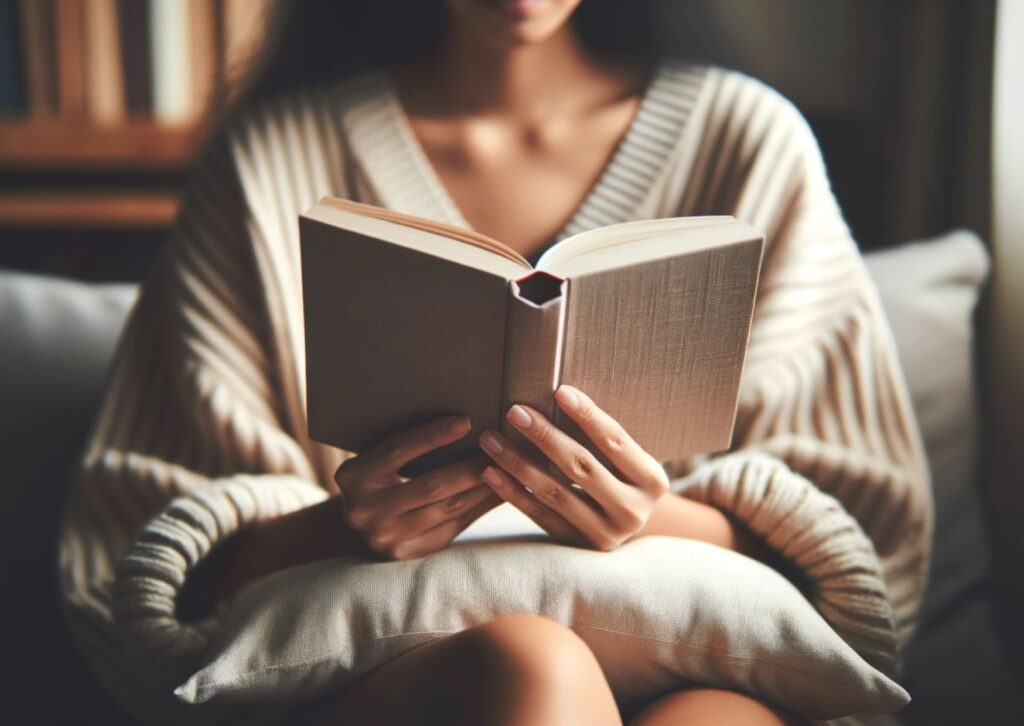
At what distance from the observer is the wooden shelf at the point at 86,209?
1.50 metres

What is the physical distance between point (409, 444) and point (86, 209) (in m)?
0.99

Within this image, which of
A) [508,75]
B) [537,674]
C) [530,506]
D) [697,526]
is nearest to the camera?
[537,674]

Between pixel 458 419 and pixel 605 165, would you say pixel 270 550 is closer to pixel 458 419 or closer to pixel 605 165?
pixel 458 419

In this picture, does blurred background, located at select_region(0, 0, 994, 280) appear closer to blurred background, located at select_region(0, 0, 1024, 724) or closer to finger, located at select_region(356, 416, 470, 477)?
blurred background, located at select_region(0, 0, 1024, 724)

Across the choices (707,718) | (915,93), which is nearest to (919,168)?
(915,93)

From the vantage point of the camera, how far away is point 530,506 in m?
0.75

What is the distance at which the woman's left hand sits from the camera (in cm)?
70

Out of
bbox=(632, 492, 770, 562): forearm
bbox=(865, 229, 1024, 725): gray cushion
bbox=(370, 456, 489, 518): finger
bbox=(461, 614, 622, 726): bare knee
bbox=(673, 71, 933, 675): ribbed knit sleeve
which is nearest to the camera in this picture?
bbox=(461, 614, 622, 726): bare knee

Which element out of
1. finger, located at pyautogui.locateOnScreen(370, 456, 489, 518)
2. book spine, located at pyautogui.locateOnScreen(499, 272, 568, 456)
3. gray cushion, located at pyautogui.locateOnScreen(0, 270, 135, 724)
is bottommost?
gray cushion, located at pyautogui.locateOnScreen(0, 270, 135, 724)

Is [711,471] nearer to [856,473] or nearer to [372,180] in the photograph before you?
[856,473]

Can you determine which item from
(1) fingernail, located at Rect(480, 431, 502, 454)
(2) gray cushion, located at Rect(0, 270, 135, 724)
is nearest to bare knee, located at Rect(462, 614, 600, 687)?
(1) fingernail, located at Rect(480, 431, 502, 454)

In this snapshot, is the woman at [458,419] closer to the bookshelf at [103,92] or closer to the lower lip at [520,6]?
the lower lip at [520,6]

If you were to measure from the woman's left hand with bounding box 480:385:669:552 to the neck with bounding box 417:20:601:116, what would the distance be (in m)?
0.51

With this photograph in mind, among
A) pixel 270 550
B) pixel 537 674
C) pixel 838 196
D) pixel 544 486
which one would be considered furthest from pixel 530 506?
pixel 838 196
